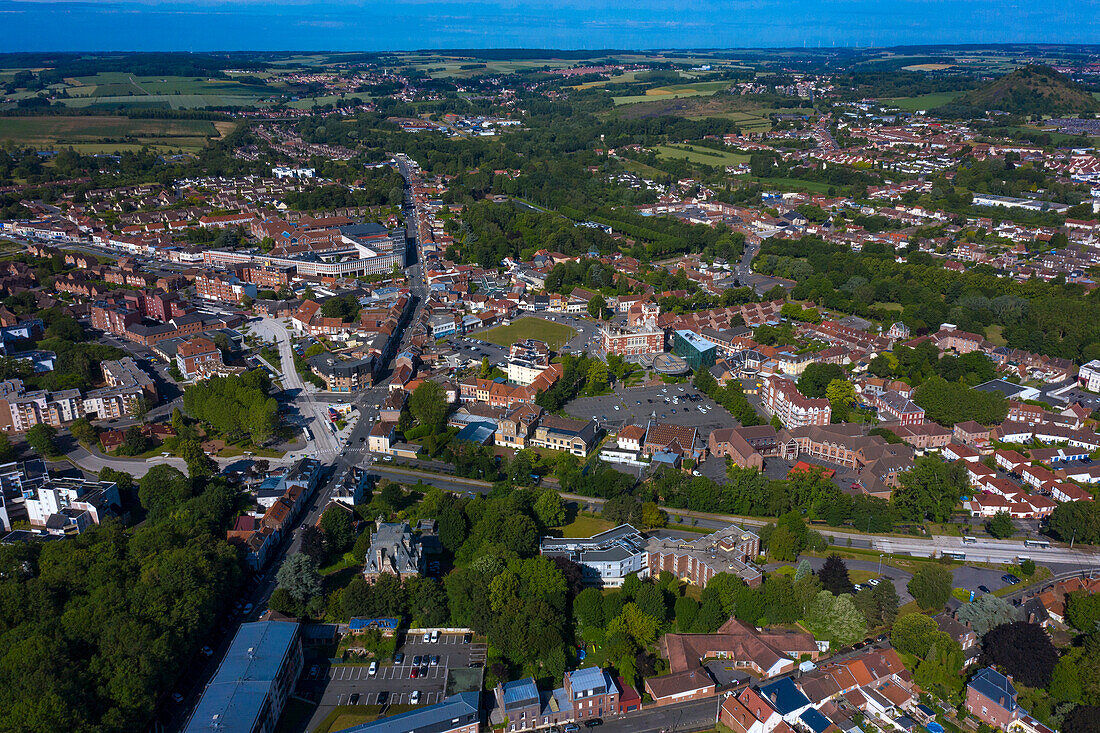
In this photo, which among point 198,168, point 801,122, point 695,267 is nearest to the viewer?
point 695,267

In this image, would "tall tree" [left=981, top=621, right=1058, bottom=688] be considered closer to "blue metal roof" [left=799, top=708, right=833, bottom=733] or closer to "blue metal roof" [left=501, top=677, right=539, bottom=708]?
"blue metal roof" [left=799, top=708, right=833, bottom=733]

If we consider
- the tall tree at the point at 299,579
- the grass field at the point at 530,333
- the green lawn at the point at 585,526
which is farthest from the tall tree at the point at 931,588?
the grass field at the point at 530,333

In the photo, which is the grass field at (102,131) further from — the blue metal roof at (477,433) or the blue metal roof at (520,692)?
the blue metal roof at (520,692)

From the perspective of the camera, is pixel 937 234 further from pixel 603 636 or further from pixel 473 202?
pixel 603 636

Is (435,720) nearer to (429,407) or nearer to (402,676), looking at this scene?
(402,676)

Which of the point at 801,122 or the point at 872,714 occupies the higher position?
the point at 801,122

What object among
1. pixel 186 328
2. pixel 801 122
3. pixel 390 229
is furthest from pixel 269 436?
pixel 801 122
